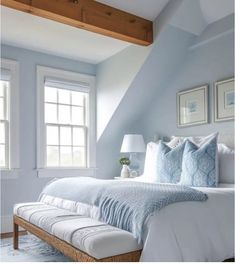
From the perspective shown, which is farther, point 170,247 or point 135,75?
point 135,75

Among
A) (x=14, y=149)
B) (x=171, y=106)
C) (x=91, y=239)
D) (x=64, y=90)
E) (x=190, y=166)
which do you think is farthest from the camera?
(x=64, y=90)

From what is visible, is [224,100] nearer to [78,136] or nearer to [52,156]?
[78,136]

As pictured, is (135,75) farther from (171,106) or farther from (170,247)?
(170,247)

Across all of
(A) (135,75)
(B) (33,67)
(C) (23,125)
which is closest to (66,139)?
(C) (23,125)

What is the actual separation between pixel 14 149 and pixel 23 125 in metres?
0.35

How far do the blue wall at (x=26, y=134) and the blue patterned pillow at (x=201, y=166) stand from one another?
216cm

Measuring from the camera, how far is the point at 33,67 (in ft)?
14.0

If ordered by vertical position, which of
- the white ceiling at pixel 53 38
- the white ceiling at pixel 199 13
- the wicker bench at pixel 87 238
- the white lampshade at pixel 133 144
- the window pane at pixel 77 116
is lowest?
the wicker bench at pixel 87 238

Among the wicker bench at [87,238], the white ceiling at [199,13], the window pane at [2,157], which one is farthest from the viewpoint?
the window pane at [2,157]

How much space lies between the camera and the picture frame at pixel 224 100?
3467mm

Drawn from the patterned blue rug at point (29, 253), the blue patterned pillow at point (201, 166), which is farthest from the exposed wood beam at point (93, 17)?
the patterned blue rug at point (29, 253)

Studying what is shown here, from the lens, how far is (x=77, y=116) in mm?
4770

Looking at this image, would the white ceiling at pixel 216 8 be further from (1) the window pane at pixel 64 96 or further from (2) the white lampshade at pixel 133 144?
(1) the window pane at pixel 64 96

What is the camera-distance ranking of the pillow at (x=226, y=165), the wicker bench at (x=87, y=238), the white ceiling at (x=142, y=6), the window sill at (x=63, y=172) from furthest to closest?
the window sill at (x=63, y=172)
the white ceiling at (x=142, y=6)
the pillow at (x=226, y=165)
the wicker bench at (x=87, y=238)
